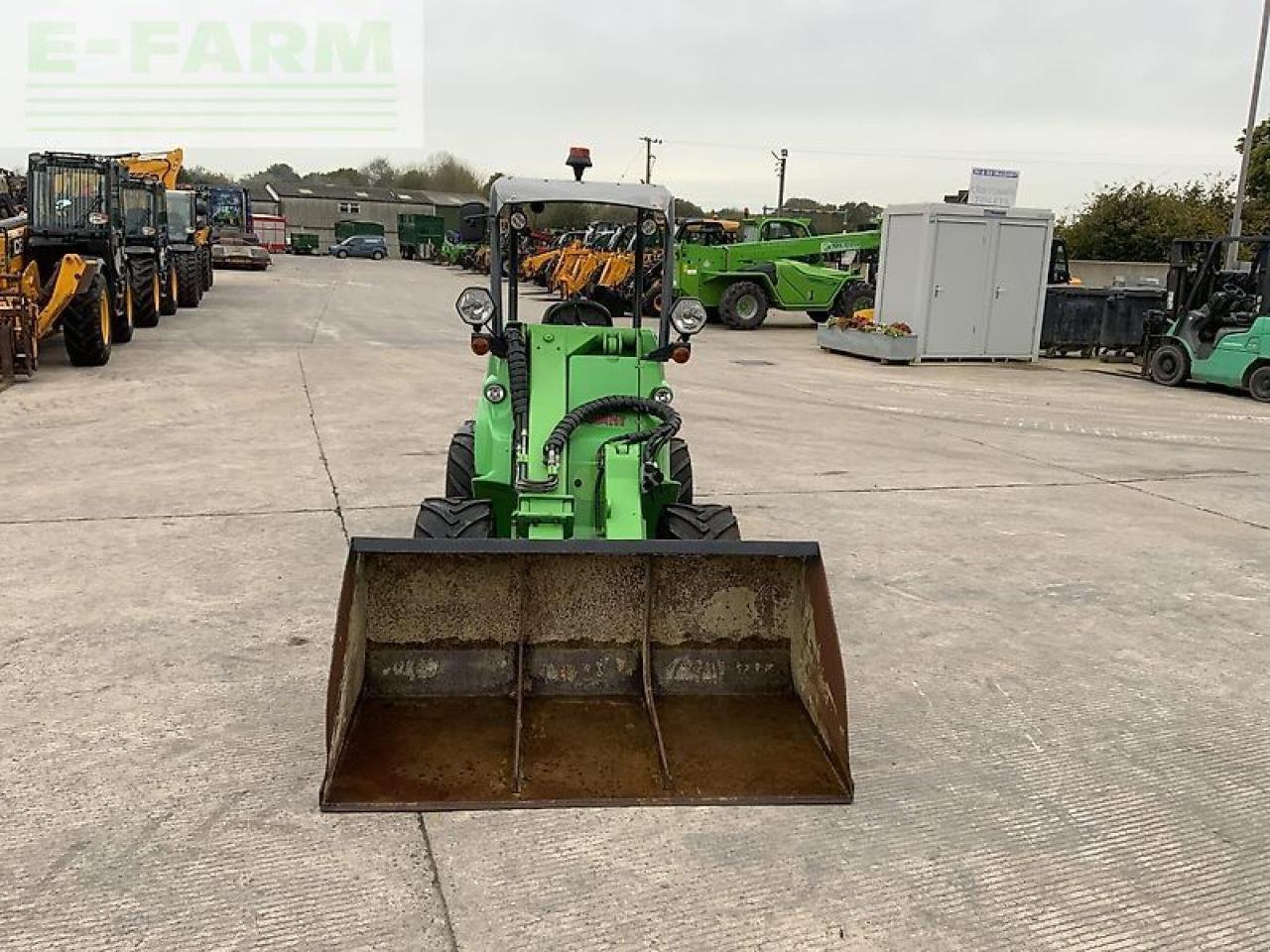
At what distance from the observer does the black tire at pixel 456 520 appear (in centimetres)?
445

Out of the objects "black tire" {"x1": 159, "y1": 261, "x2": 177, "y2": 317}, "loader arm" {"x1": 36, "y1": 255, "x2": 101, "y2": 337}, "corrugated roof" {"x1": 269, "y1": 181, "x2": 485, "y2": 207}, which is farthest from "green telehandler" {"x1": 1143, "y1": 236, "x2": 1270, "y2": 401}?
"corrugated roof" {"x1": 269, "y1": 181, "x2": 485, "y2": 207}

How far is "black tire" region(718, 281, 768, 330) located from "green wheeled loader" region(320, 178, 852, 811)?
17.2m

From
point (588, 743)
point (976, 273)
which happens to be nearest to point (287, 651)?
point (588, 743)

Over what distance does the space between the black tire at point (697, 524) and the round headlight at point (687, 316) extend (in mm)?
858

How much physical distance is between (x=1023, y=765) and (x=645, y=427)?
2.12 meters

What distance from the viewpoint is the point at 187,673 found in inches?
165

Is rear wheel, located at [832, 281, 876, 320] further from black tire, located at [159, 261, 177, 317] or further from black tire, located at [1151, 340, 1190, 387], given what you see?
black tire, located at [159, 261, 177, 317]

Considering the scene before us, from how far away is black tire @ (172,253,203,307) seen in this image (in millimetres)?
19953

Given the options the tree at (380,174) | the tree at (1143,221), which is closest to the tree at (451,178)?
the tree at (380,174)

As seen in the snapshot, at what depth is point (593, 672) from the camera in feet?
12.7

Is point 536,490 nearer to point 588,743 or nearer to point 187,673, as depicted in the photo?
point 588,743

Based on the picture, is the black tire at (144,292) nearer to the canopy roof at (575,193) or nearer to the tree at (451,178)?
the canopy roof at (575,193)

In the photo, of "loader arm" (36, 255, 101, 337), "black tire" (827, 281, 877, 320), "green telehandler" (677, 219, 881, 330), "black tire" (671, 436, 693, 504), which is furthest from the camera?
"black tire" (827, 281, 877, 320)

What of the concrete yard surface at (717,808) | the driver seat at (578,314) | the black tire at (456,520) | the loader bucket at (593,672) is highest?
the driver seat at (578,314)
